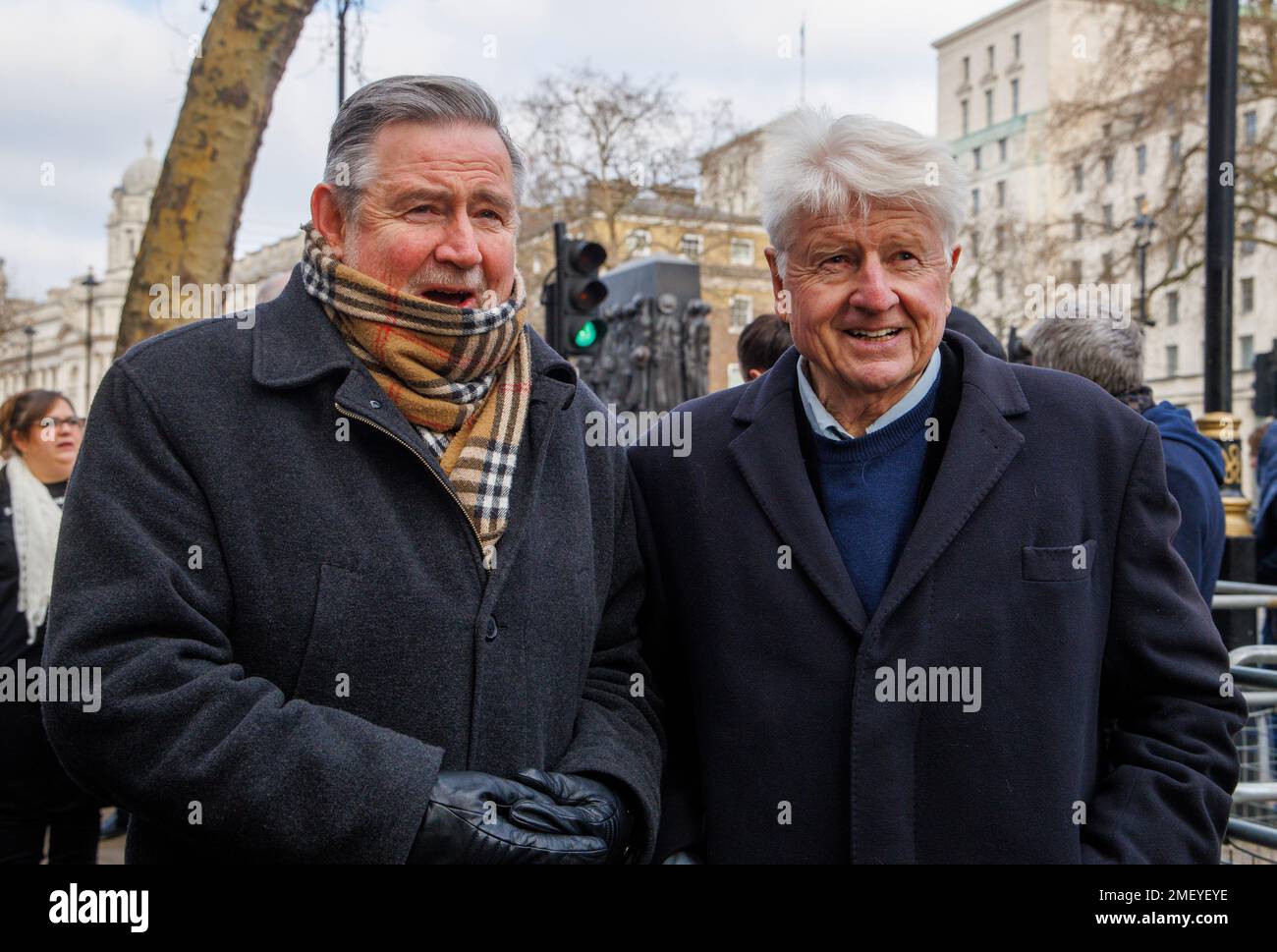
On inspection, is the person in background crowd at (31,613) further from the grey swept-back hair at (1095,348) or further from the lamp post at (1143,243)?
the lamp post at (1143,243)

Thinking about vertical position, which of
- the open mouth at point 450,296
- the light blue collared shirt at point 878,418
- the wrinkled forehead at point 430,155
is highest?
the wrinkled forehead at point 430,155

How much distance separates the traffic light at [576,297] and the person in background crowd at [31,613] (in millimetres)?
5385

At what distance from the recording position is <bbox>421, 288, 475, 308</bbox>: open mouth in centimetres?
219

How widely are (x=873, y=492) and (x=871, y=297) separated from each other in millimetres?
370

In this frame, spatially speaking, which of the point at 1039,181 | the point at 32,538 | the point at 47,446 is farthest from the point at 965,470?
→ the point at 1039,181

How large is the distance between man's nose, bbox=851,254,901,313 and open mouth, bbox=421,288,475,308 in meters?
0.72

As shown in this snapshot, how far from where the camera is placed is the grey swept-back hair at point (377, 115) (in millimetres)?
2168

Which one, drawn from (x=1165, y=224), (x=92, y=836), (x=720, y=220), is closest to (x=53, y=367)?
(x=720, y=220)

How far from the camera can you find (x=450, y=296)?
220 centimetres

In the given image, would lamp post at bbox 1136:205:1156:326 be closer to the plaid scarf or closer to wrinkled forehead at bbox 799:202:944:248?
wrinkled forehead at bbox 799:202:944:248

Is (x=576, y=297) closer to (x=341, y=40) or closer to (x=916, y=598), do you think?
(x=341, y=40)

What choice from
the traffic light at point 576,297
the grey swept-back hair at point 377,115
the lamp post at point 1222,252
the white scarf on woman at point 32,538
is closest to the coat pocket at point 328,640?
the grey swept-back hair at point 377,115

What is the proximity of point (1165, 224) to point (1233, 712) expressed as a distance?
21.9 metres

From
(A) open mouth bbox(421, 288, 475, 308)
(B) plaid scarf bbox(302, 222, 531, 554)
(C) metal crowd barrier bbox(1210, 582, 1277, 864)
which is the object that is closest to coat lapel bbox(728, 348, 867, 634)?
(B) plaid scarf bbox(302, 222, 531, 554)
